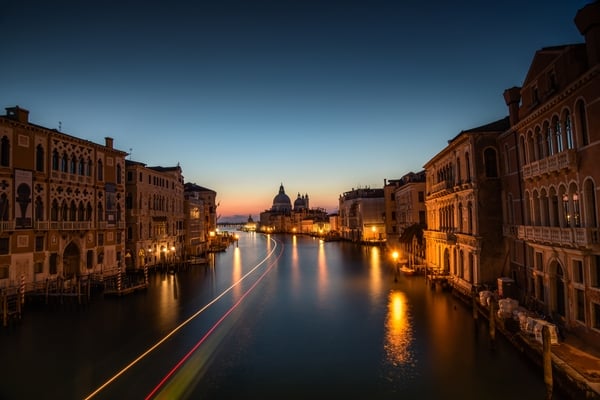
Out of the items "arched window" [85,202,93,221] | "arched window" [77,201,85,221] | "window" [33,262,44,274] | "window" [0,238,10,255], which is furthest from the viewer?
"arched window" [85,202,93,221]

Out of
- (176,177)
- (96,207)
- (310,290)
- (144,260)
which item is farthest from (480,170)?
(176,177)

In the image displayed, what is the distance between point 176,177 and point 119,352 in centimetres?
3752

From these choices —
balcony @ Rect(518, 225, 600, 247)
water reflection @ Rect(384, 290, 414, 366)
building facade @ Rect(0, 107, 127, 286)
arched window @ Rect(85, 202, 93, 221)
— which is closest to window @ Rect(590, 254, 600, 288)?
balcony @ Rect(518, 225, 600, 247)

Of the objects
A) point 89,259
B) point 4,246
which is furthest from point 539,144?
point 89,259

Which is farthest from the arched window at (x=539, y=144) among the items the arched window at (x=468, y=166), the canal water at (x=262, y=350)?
the canal water at (x=262, y=350)

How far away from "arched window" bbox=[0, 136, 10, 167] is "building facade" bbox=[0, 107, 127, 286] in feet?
0.18

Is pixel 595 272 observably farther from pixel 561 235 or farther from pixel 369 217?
pixel 369 217

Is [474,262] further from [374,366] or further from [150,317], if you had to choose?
[150,317]

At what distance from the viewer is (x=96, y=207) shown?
34.2m

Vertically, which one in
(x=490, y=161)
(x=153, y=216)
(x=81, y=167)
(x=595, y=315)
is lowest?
(x=595, y=315)

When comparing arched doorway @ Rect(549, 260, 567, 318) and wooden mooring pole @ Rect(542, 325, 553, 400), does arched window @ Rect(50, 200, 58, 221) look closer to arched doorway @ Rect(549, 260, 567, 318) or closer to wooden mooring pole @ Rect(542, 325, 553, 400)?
wooden mooring pole @ Rect(542, 325, 553, 400)

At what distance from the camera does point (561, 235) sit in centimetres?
1583

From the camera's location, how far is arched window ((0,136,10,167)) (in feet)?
83.0

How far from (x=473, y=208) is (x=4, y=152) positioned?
103 feet
